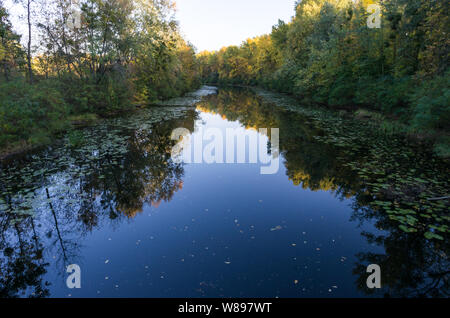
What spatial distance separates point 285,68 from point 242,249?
39.7 m

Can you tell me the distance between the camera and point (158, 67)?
105 ft

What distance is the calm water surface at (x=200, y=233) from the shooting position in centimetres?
423

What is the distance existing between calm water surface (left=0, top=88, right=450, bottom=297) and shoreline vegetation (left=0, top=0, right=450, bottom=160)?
3.88 meters

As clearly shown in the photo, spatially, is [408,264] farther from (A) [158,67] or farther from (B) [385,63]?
(A) [158,67]

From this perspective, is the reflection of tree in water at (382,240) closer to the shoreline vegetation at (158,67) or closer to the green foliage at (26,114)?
the shoreline vegetation at (158,67)

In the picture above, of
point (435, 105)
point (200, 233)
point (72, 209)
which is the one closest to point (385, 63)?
point (435, 105)

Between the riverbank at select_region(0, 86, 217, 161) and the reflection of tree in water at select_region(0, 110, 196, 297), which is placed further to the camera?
the riverbank at select_region(0, 86, 217, 161)

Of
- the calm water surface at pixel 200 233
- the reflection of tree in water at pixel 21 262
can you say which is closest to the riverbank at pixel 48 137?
the calm water surface at pixel 200 233

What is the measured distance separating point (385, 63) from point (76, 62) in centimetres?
2815

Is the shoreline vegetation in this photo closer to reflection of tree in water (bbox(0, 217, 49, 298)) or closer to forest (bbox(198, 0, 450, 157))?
forest (bbox(198, 0, 450, 157))

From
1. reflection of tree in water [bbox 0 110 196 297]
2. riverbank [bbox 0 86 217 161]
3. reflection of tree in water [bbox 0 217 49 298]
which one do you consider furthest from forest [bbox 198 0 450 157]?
riverbank [bbox 0 86 217 161]

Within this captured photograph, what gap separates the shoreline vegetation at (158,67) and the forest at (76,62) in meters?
0.09

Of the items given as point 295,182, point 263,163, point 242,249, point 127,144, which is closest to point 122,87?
point 127,144

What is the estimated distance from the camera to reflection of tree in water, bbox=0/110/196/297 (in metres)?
4.61
